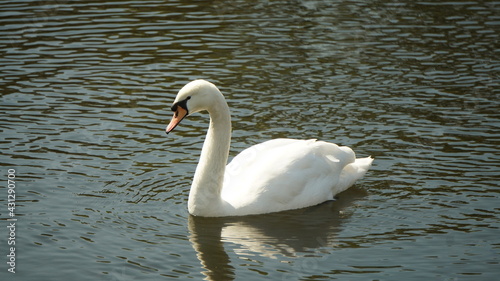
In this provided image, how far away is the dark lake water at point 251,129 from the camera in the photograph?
33.2 ft

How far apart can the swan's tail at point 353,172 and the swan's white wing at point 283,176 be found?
1.7 inches

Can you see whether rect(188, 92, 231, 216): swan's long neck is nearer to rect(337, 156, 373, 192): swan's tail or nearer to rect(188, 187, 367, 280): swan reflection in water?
rect(188, 187, 367, 280): swan reflection in water

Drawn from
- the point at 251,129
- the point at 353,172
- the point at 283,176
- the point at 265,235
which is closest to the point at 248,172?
the point at 283,176

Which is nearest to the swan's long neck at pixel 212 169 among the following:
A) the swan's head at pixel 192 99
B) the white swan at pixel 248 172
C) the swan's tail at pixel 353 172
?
the white swan at pixel 248 172

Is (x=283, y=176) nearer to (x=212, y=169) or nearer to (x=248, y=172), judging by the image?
(x=248, y=172)

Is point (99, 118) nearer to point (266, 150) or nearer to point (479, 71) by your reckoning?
point (266, 150)

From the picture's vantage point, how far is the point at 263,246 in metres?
10.4

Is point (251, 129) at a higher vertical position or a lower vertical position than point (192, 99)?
lower

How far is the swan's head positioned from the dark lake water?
1292mm

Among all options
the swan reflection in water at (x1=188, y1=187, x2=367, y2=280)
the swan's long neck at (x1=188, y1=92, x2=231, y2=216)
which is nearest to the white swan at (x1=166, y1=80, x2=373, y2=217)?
the swan's long neck at (x1=188, y1=92, x2=231, y2=216)

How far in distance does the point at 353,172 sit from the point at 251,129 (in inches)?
96.8

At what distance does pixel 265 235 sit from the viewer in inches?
423

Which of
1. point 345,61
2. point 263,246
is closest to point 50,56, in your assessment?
point 345,61

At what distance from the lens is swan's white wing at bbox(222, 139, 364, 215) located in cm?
1127
